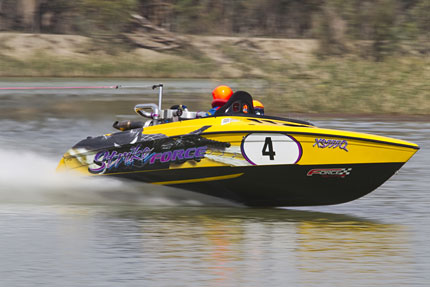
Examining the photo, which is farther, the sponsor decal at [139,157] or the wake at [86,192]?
the wake at [86,192]

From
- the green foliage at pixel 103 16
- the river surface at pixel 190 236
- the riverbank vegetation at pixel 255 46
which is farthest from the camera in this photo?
the green foliage at pixel 103 16

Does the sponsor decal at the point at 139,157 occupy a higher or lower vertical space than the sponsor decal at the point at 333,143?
lower

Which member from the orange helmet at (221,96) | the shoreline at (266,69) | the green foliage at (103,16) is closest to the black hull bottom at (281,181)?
the orange helmet at (221,96)

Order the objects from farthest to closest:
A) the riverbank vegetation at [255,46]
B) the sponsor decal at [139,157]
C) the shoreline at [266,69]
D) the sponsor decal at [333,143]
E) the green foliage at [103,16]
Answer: the green foliage at [103,16], the riverbank vegetation at [255,46], the shoreline at [266,69], the sponsor decal at [139,157], the sponsor decal at [333,143]

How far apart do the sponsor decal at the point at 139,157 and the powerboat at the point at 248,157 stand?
0.01 meters

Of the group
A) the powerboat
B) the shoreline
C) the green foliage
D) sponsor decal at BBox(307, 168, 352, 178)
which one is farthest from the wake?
the green foliage

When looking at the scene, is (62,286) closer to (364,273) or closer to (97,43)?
(364,273)

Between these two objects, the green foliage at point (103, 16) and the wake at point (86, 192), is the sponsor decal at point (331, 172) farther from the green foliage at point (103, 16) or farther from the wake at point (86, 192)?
the green foliage at point (103, 16)

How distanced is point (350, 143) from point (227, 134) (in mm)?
1304

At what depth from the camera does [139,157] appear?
32.4ft

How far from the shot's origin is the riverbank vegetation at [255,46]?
24.5m

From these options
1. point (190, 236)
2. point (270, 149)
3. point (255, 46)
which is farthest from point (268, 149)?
point (255, 46)

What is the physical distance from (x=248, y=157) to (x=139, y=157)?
1.37 m

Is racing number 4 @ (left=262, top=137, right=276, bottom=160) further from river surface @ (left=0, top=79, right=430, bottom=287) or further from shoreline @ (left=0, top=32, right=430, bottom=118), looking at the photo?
shoreline @ (left=0, top=32, right=430, bottom=118)
